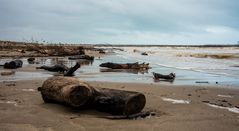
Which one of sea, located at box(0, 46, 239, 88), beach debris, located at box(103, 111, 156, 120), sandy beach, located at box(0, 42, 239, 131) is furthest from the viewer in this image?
sea, located at box(0, 46, 239, 88)

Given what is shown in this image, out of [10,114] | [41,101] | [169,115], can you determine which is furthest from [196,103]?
[10,114]

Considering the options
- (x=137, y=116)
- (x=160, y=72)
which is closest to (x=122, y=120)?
(x=137, y=116)

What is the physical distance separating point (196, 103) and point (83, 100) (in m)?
3.68

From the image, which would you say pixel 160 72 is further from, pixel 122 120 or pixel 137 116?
pixel 122 120

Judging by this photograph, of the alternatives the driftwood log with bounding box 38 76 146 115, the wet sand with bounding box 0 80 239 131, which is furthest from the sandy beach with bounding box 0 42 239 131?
the driftwood log with bounding box 38 76 146 115

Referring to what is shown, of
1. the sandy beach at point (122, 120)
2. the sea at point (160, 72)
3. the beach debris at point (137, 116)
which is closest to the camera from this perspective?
the sandy beach at point (122, 120)

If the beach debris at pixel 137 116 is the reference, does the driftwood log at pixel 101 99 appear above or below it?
above

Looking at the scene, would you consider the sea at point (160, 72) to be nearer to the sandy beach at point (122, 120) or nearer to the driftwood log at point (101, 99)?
the sandy beach at point (122, 120)

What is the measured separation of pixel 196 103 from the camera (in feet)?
35.0

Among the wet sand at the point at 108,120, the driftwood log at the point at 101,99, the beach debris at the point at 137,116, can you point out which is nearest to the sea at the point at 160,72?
the wet sand at the point at 108,120

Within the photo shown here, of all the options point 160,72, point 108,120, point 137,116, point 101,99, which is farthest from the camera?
point 160,72

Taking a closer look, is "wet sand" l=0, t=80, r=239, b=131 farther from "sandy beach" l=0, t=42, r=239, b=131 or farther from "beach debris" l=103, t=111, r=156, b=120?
"beach debris" l=103, t=111, r=156, b=120

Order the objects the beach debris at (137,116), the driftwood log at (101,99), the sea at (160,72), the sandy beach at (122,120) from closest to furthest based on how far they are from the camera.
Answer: the sandy beach at (122,120) < the beach debris at (137,116) < the driftwood log at (101,99) < the sea at (160,72)

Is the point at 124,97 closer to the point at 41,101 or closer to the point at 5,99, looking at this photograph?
the point at 41,101
